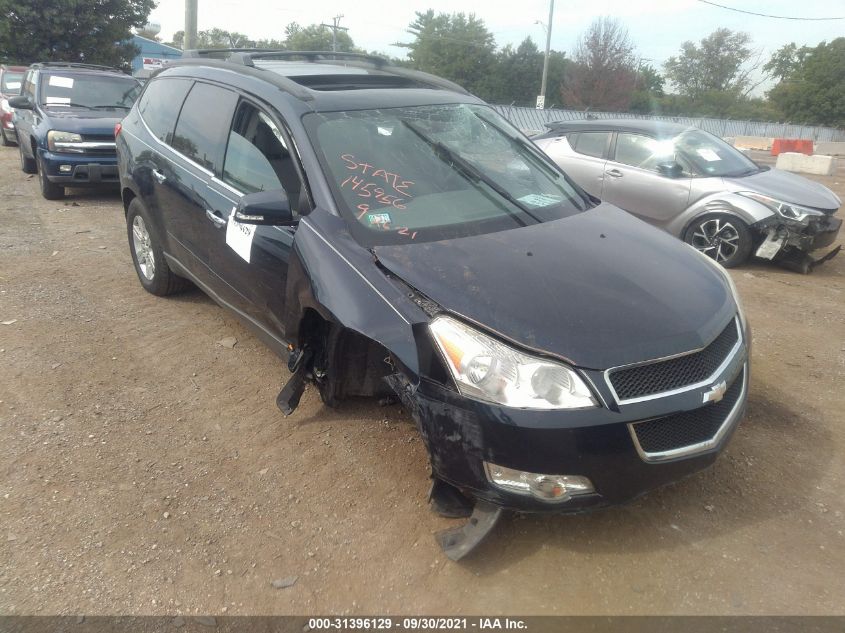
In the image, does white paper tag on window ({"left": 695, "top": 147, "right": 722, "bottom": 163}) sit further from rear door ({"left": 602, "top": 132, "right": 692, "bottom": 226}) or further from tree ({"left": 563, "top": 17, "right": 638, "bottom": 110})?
tree ({"left": 563, "top": 17, "right": 638, "bottom": 110})

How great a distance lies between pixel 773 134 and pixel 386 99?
1697 inches

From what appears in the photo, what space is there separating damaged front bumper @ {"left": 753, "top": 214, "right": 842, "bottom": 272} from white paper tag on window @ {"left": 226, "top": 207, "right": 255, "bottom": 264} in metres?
5.43

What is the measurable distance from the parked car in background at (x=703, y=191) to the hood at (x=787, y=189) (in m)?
0.01

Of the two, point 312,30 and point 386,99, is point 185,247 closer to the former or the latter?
point 386,99

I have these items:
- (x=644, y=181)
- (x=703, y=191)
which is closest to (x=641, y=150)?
(x=644, y=181)

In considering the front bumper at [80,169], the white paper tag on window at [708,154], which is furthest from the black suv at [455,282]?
the front bumper at [80,169]

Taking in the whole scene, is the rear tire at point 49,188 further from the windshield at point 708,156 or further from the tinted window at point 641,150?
the windshield at point 708,156

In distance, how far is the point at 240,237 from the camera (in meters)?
3.62

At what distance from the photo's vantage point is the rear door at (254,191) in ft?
10.8

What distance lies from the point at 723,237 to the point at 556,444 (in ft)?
18.4

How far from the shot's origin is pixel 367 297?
268 centimetres

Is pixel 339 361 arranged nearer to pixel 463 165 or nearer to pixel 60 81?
pixel 463 165

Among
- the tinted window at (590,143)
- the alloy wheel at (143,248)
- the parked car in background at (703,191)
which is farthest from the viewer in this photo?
the tinted window at (590,143)

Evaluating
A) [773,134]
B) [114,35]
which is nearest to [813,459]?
[114,35]
